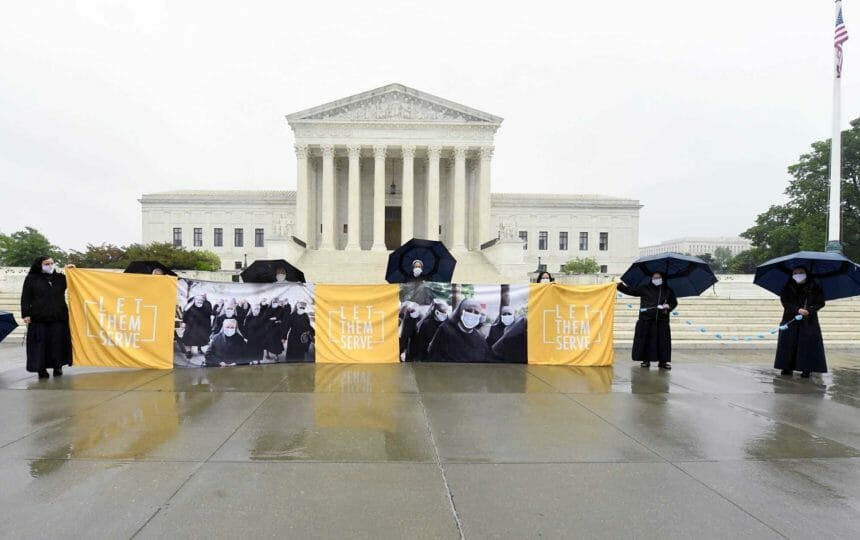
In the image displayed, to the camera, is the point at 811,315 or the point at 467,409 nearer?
the point at 467,409

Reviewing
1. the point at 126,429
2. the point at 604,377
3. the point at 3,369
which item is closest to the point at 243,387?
the point at 126,429

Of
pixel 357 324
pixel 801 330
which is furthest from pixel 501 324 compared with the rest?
pixel 801 330

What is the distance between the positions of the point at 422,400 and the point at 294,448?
7.58 feet

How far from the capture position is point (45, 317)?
785cm

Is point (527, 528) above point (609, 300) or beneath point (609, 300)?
beneath

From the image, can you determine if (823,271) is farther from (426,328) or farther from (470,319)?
(426,328)

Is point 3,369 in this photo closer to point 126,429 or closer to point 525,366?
point 126,429

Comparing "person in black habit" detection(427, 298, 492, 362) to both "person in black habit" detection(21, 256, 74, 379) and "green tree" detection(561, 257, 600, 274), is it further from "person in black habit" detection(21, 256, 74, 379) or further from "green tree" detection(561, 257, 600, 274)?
"green tree" detection(561, 257, 600, 274)

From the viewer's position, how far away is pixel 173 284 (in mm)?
8945

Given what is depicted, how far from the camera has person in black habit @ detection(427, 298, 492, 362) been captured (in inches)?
384

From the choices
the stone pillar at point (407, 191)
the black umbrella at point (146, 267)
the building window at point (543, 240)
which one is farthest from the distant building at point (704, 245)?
the black umbrella at point (146, 267)

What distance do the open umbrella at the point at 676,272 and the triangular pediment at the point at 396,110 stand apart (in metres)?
35.9

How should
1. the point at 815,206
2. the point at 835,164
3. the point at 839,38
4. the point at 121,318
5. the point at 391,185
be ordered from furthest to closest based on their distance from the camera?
the point at 391,185 → the point at 815,206 → the point at 835,164 → the point at 839,38 → the point at 121,318

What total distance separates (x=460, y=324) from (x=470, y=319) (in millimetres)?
239
